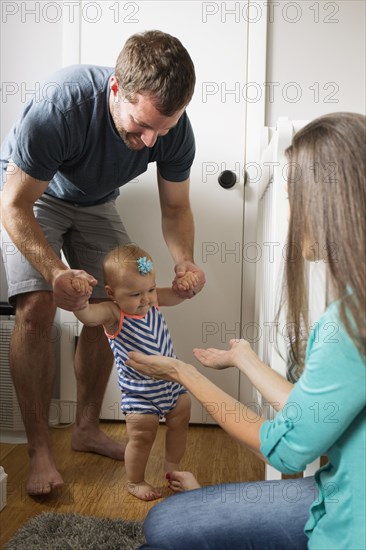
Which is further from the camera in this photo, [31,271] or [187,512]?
[31,271]

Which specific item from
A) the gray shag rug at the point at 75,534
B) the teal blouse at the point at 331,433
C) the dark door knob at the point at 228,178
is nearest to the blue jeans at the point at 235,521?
the teal blouse at the point at 331,433

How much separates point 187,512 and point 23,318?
873mm

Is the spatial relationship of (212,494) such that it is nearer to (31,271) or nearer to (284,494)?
(284,494)

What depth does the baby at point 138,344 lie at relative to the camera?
1674 mm

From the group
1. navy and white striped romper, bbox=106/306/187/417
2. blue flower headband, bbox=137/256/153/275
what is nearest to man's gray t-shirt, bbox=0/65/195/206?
blue flower headband, bbox=137/256/153/275

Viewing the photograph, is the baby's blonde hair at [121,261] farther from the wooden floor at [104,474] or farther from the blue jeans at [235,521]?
the blue jeans at [235,521]

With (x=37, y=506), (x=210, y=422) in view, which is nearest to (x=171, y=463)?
(x=37, y=506)

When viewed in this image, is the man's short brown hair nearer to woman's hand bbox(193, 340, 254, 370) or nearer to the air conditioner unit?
woman's hand bbox(193, 340, 254, 370)

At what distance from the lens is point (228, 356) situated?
4.00 feet

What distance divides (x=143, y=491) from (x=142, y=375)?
0.29m

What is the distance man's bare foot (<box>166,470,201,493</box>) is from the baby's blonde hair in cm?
50

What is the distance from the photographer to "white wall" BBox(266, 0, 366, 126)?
2.14 meters

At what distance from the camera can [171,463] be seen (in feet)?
5.79

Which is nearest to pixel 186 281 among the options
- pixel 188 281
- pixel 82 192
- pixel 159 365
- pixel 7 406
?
pixel 188 281
